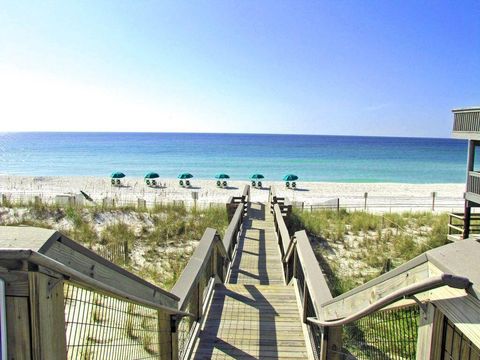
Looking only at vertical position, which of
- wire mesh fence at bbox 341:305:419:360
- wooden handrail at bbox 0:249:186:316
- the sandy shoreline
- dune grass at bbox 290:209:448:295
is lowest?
the sandy shoreline

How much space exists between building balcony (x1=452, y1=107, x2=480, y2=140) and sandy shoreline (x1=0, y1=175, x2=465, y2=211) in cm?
1113

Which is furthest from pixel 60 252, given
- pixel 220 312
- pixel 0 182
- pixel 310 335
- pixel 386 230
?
pixel 0 182

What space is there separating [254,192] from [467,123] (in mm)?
19491

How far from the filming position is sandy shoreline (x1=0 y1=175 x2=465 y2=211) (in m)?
26.6

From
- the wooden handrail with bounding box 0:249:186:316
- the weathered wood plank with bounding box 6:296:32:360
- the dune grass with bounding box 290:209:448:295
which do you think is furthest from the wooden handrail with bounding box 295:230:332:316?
the dune grass with bounding box 290:209:448:295

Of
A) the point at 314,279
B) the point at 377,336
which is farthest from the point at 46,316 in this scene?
the point at 377,336

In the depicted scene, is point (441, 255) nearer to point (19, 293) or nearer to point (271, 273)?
point (19, 293)

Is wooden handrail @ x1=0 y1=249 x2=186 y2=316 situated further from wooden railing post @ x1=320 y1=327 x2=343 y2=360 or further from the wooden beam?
wooden railing post @ x1=320 y1=327 x2=343 y2=360

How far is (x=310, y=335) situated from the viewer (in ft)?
13.8

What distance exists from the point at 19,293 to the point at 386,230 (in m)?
14.3

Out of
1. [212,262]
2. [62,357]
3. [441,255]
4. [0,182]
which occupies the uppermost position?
[441,255]

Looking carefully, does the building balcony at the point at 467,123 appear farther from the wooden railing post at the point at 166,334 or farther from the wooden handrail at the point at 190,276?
the wooden railing post at the point at 166,334

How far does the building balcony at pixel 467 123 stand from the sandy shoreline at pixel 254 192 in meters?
11.1

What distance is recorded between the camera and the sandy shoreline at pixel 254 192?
A: 2656 centimetres
